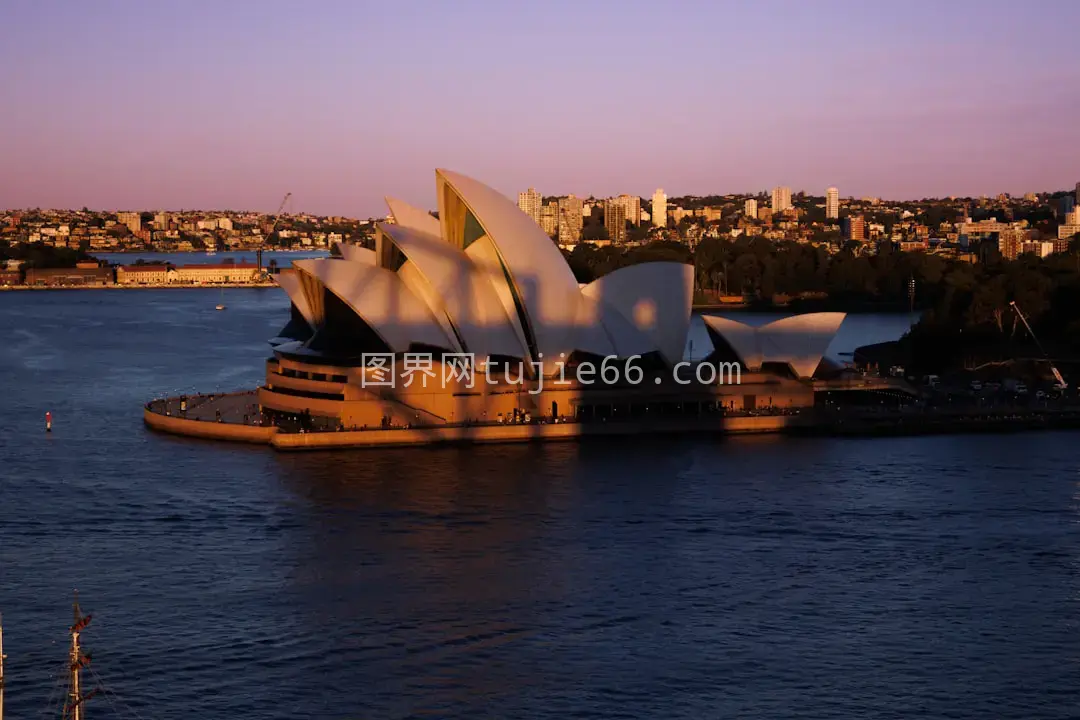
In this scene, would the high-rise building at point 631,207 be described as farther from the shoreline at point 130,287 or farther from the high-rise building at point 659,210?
the shoreline at point 130,287

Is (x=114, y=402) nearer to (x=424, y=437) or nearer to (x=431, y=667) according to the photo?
(x=424, y=437)

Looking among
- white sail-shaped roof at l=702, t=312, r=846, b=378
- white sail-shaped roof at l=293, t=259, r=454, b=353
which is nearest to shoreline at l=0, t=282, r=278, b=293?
white sail-shaped roof at l=293, t=259, r=454, b=353

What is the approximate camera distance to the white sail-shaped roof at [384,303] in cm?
3219

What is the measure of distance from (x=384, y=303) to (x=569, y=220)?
12453 cm

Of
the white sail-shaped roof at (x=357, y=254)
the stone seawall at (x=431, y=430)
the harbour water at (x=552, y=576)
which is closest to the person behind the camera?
the harbour water at (x=552, y=576)

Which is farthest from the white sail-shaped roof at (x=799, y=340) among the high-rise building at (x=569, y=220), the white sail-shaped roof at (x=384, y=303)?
the high-rise building at (x=569, y=220)

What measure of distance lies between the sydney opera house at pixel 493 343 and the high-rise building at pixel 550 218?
121 m

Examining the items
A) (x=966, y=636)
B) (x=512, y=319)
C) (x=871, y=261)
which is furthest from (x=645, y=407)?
(x=871, y=261)

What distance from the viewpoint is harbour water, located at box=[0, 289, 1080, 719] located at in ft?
54.0

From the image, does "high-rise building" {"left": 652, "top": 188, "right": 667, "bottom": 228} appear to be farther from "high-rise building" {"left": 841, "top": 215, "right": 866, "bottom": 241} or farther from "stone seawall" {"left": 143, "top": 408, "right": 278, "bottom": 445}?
"stone seawall" {"left": 143, "top": 408, "right": 278, "bottom": 445}

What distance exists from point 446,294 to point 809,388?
27.2 feet

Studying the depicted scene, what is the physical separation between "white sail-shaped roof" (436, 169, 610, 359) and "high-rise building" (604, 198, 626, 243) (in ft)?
396

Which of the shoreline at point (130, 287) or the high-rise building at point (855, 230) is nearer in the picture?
the shoreline at point (130, 287)

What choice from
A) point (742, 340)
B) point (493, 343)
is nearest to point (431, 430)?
point (493, 343)
